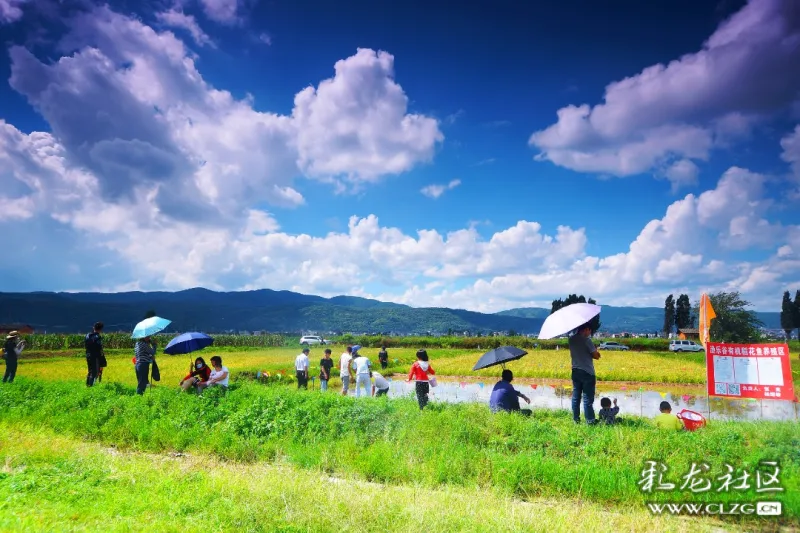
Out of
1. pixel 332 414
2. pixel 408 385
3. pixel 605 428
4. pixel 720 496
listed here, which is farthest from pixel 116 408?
pixel 408 385

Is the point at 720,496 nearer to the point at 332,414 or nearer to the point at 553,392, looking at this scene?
the point at 332,414

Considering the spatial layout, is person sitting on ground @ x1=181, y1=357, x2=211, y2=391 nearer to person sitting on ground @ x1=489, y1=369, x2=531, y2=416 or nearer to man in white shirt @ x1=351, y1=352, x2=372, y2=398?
man in white shirt @ x1=351, y1=352, x2=372, y2=398

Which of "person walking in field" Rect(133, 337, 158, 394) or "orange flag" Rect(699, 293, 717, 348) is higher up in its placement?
"orange flag" Rect(699, 293, 717, 348)

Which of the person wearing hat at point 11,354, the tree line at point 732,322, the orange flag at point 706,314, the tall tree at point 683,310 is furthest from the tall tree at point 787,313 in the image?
the person wearing hat at point 11,354

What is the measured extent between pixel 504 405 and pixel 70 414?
36.0 ft

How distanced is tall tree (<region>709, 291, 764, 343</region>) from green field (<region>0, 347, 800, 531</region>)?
45.9 metres

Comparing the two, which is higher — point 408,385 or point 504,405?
point 504,405

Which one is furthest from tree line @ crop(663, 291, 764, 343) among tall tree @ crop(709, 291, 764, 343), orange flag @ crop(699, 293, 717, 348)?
orange flag @ crop(699, 293, 717, 348)

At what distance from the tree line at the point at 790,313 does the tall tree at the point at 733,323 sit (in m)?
43.8

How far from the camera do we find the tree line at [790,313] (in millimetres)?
84287

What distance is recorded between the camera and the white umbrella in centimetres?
949

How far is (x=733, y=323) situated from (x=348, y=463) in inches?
2071

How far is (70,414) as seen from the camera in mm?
12438

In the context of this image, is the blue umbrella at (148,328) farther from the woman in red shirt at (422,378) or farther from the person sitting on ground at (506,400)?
the person sitting on ground at (506,400)
